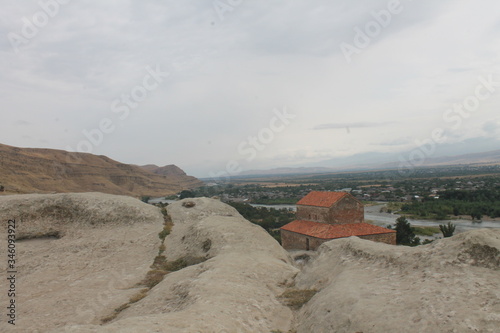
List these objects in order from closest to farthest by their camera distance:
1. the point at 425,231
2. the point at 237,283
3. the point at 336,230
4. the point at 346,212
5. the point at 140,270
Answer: the point at 237,283 < the point at 140,270 < the point at 336,230 < the point at 346,212 < the point at 425,231

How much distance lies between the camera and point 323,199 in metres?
29.5

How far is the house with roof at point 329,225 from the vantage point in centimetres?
2627

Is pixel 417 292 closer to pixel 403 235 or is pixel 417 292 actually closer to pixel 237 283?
pixel 237 283

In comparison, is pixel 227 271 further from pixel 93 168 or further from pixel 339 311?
pixel 93 168

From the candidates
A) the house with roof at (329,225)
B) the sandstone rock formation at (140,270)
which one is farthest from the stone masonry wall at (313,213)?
the sandstone rock formation at (140,270)

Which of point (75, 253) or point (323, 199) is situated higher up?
point (323, 199)

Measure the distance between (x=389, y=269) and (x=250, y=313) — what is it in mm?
4212

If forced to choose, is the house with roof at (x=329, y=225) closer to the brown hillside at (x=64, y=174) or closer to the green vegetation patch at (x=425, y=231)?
the green vegetation patch at (x=425, y=231)

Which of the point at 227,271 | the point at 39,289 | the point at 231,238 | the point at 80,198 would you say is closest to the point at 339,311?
the point at 227,271

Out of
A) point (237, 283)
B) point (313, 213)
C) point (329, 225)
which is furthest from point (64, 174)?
point (237, 283)

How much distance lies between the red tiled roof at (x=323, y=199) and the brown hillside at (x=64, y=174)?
3904 centimetres

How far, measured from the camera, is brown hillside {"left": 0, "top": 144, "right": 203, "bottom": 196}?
65625 mm

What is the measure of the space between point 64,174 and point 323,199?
262 feet

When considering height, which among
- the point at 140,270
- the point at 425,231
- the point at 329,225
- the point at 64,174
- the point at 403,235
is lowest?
the point at 425,231
